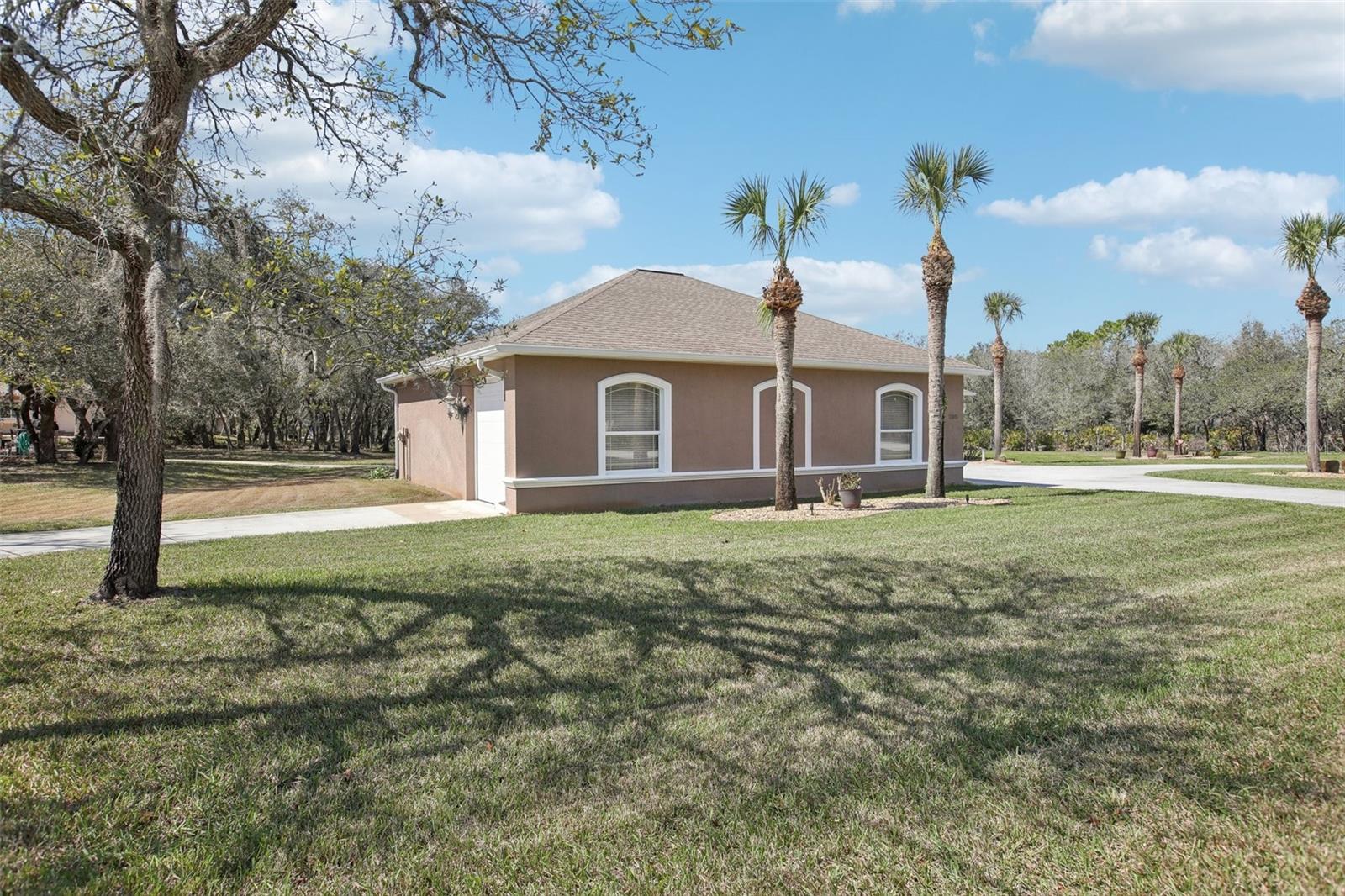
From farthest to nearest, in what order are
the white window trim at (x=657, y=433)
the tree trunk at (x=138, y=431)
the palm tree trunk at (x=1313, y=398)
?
1. the palm tree trunk at (x=1313, y=398)
2. the white window trim at (x=657, y=433)
3. the tree trunk at (x=138, y=431)

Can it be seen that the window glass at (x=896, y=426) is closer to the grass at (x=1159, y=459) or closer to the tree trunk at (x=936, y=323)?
the tree trunk at (x=936, y=323)

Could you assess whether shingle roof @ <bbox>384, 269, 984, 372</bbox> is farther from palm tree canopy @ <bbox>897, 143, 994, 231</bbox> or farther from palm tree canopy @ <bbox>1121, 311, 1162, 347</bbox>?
palm tree canopy @ <bbox>1121, 311, 1162, 347</bbox>

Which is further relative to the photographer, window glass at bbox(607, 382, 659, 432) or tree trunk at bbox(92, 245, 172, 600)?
window glass at bbox(607, 382, 659, 432)

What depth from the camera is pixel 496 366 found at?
1423cm

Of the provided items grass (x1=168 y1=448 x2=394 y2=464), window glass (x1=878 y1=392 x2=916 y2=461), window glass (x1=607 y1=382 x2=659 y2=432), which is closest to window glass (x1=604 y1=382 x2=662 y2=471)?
window glass (x1=607 y1=382 x2=659 y2=432)

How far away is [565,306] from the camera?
56.7ft

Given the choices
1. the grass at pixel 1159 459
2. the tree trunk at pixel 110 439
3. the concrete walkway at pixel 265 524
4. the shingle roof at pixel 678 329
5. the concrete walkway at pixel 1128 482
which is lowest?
the concrete walkway at pixel 265 524

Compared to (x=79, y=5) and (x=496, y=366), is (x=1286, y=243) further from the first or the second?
(x=79, y=5)

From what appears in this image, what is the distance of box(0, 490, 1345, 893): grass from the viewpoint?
9.66ft

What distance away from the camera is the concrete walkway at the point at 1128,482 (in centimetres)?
1516

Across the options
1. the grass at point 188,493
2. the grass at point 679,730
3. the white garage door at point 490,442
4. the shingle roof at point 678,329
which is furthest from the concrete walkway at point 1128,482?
the grass at point 188,493

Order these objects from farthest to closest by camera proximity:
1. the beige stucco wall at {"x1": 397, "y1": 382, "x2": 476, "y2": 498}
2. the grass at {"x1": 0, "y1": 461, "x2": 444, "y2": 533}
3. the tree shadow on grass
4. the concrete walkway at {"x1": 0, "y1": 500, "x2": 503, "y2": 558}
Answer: the beige stucco wall at {"x1": 397, "y1": 382, "x2": 476, "y2": 498}, the grass at {"x1": 0, "y1": 461, "x2": 444, "y2": 533}, the concrete walkway at {"x1": 0, "y1": 500, "x2": 503, "y2": 558}, the tree shadow on grass

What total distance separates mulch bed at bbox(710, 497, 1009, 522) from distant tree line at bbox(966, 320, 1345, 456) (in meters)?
23.7

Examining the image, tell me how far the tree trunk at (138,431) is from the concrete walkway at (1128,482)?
54.2 ft
